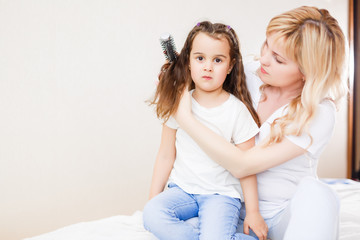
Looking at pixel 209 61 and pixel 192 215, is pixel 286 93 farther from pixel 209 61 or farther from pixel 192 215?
pixel 192 215

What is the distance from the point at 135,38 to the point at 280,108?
57.0 inches

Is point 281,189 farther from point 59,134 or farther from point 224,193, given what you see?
point 59,134

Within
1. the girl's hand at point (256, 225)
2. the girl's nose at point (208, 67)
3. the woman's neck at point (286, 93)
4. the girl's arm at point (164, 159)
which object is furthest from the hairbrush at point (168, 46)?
the girl's hand at point (256, 225)

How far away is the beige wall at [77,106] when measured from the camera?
7.38 feet

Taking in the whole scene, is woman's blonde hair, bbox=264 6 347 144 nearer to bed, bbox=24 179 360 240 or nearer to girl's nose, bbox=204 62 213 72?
girl's nose, bbox=204 62 213 72

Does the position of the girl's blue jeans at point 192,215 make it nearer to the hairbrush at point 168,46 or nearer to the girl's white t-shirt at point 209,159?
the girl's white t-shirt at point 209,159

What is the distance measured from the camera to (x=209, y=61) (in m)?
1.28

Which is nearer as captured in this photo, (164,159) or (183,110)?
(183,110)

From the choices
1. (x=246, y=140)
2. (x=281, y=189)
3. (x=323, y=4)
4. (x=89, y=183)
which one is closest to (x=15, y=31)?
(x=89, y=183)

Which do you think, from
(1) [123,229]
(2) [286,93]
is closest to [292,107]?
(2) [286,93]

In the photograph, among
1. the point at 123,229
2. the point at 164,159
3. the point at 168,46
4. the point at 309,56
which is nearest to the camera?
the point at 309,56

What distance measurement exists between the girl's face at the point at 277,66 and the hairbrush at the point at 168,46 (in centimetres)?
31

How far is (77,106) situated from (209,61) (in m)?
1.33

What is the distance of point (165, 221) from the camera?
1.17m
